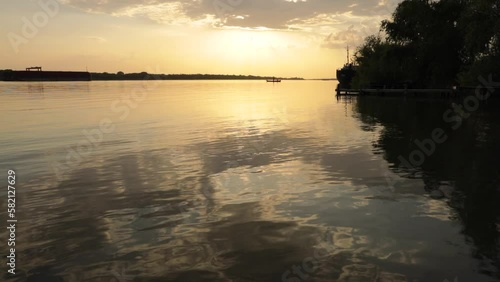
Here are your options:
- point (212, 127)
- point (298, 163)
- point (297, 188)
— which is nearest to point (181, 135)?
point (212, 127)

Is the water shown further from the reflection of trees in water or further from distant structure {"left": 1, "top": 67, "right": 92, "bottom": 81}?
distant structure {"left": 1, "top": 67, "right": 92, "bottom": 81}

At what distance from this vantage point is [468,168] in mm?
14102

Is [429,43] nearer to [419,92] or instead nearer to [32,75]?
[419,92]

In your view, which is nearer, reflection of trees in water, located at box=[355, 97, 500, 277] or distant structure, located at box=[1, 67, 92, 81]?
reflection of trees in water, located at box=[355, 97, 500, 277]

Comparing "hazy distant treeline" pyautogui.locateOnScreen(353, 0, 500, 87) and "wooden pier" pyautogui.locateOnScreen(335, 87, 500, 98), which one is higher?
"hazy distant treeline" pyautogui.locateOnScreen(353, 0, 500, 87)

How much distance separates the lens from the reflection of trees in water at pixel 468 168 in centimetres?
820

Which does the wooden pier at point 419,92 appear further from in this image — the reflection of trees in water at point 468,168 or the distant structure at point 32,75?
the distant structure at point 32,75

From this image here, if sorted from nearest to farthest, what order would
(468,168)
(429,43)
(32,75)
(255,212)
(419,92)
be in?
(255,212) < (468,168) < (429,43) < (419,92) < (32,75)

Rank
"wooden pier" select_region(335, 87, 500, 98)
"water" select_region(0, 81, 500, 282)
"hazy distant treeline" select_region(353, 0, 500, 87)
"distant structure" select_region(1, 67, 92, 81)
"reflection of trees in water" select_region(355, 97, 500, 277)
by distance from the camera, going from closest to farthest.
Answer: "water" select_region(0, 81, 500, 282) < "reflection of trees in water" select_region(355, 97, 500, 277) < "wooden pier" select_region(335, 87, 500, 98) < "hazy distant treeline" select_region(353, 0, 500, 87) < "distant structure" select_region(1, 67, 92, 81)

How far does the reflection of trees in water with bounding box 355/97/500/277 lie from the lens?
8195 millimetres

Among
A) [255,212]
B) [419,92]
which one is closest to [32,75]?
[419,92]

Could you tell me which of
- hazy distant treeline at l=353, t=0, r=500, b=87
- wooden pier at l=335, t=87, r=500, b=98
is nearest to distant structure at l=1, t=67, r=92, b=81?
wooden pier at l=335, t=87, r=500, b=98

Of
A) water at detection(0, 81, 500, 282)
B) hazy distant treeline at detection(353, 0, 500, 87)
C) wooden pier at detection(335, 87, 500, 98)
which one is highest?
hazy distant treeline at detection(353, 0, 500, 87)

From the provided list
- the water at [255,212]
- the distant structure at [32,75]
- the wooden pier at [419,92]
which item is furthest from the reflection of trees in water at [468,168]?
the distant structure at [32,75]
